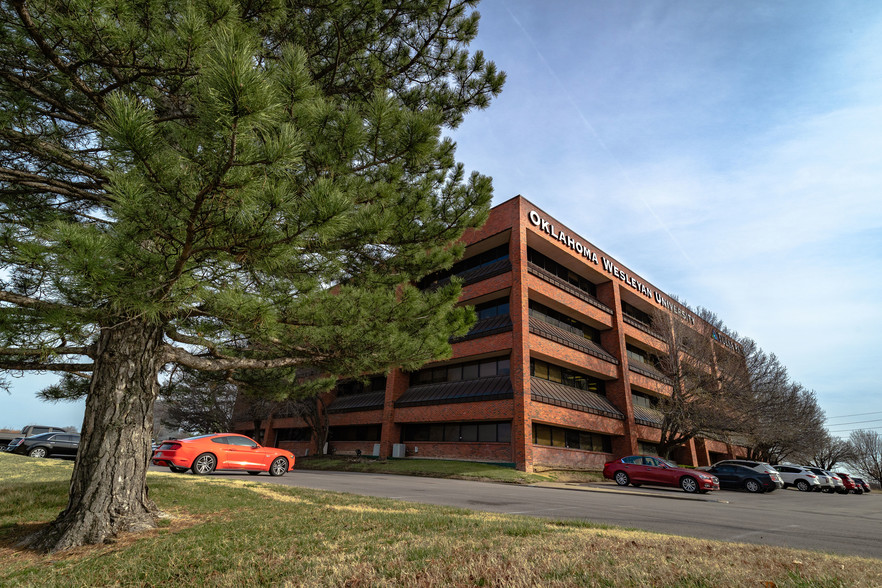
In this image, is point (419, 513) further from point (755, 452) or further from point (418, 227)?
point (755, 452)

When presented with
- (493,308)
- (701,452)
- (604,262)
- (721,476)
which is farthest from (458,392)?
(701,452)

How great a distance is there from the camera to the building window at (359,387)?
31.1 metres

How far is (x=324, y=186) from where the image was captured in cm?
383

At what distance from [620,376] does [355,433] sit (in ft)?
62.4

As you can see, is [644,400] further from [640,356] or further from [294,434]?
[294,434]

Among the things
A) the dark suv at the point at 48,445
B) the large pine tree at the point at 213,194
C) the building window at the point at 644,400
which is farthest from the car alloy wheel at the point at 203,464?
the building window at the point at 644,400

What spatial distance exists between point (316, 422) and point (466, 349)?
1362 cm

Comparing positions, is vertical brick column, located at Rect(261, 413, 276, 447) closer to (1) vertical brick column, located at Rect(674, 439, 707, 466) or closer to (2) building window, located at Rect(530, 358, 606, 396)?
(2) building window, located at Rect(530, 358, 606, 396)

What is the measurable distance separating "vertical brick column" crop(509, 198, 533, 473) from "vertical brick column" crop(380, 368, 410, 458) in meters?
8.74

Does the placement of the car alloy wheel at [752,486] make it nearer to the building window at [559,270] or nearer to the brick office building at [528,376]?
the brick office building at [528,376]

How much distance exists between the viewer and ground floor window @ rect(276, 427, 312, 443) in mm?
35844

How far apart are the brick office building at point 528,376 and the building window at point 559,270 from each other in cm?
9

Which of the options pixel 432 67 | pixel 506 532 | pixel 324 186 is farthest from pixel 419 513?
pixel 432 67

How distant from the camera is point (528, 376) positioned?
67.6ft
